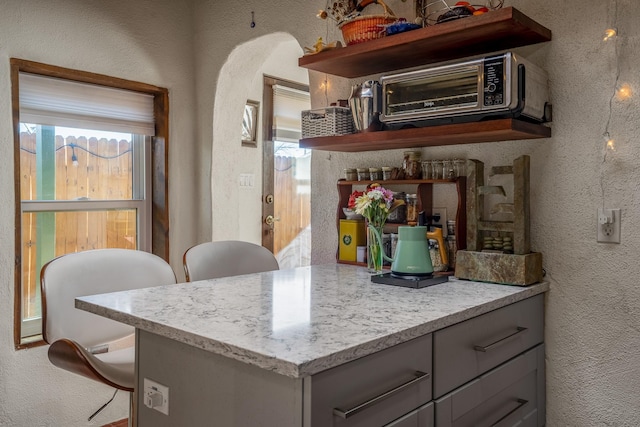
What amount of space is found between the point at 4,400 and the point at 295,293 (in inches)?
64.2

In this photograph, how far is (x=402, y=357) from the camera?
4.13ft

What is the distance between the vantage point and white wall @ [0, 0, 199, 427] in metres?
2.42

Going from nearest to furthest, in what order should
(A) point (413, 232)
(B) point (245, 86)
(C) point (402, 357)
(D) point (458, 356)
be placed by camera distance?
(C) point (402, 357), (D) point (458, 356), (A) point (413, 232), (B) point (245, 86)

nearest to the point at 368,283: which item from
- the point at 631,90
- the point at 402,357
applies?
the point at 402,357

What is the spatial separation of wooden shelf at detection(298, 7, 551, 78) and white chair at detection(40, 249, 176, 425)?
109 cm

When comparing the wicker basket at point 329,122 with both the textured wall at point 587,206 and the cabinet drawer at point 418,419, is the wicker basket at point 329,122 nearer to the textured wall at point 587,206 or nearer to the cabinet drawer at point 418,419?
the textured wall at point 587,206

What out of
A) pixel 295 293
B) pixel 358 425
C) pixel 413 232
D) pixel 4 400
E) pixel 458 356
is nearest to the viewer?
pixel 358 425

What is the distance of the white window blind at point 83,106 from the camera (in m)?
2.57

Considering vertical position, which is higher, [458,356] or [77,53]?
[77,53]

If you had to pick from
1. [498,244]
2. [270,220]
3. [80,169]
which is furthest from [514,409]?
[270,220]

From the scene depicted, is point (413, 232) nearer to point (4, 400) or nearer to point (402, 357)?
point (402, 357)

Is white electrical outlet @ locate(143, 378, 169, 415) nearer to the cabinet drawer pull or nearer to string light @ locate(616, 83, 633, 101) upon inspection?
the cabinet drawer pull

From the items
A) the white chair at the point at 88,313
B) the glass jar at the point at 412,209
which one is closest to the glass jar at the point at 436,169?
the glass jar at the point at 412,209

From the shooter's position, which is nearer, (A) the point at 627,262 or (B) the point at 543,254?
(A) the point at 627,262
